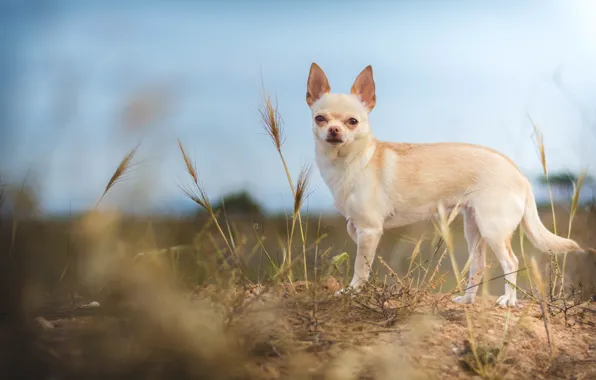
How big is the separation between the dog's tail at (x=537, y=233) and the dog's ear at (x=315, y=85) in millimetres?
1868

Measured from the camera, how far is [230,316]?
2.88 m

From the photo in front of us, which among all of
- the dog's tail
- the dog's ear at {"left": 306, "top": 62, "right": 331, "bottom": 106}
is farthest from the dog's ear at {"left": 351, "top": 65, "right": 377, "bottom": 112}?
the dog's tail

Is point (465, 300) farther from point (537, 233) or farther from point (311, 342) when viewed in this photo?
point (311, 342)

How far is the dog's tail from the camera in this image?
490 centimetres

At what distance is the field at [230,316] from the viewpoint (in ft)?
8.18

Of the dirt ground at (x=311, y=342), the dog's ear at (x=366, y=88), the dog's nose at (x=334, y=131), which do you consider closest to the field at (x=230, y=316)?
the dirt ground at (x=311, y=342)

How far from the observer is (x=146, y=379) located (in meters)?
2.45

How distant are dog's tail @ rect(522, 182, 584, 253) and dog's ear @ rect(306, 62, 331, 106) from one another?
1.87m

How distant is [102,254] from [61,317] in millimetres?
1438

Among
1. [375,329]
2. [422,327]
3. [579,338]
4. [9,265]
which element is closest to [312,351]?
[375,329]

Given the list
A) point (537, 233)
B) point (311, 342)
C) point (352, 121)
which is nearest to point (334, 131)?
point (352, 121)

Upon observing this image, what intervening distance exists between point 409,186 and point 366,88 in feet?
2.79

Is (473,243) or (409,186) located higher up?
(409,186)

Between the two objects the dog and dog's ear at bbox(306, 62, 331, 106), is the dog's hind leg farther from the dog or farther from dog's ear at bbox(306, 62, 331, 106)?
dog's ear at bbox(306, 62, 331, 106)
